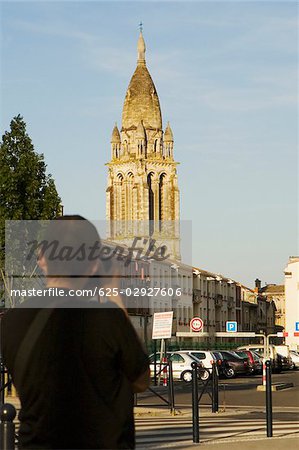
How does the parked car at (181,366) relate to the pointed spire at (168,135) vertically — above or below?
below

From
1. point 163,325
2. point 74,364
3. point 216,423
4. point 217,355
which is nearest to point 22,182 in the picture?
point 163,325

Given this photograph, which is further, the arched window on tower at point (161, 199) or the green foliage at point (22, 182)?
the arched window on tower at point (161, 199)

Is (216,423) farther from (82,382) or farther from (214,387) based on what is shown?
(82,382)

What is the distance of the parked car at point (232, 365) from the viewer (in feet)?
176

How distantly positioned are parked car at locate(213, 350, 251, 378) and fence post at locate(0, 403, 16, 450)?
46.1 m

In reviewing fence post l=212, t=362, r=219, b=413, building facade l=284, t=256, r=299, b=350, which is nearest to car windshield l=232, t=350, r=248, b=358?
fence post l=212, t=362, r=219, b=413

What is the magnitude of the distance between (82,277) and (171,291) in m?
117

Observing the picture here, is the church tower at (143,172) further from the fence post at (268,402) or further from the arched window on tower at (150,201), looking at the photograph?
the fence post at (268,402)

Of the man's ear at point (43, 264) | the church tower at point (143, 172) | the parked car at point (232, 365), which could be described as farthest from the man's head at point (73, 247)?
the church tower at point (143, 172)

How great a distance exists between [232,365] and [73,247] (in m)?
49.5

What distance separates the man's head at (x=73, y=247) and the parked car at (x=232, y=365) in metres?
47.6

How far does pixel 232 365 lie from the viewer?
54.5 meters

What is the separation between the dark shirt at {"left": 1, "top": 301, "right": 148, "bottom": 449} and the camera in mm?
5238

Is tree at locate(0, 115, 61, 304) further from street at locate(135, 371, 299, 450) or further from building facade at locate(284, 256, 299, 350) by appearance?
building facade at locate(284, 256, 299, 350)
